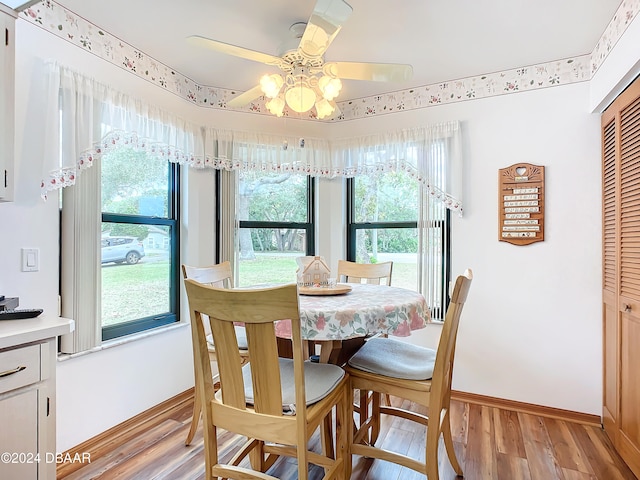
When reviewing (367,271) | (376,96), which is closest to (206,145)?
(376,96)

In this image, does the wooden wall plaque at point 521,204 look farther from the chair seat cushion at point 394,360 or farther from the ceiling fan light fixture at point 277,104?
the ceiling fan light fixture at point 277,104

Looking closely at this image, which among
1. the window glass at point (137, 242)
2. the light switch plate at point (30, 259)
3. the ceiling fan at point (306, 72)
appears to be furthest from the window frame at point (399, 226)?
the light switch plate at point (30, 259)

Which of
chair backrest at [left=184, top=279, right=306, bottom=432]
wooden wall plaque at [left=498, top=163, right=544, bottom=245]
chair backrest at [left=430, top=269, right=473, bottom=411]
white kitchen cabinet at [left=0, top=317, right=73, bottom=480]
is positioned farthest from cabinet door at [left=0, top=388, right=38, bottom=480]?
wooden wall plaque at [left=498, top=163, right=544, bottom=245]

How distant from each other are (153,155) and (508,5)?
7.41 ft

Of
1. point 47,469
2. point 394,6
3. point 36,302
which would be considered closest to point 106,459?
point 47,469

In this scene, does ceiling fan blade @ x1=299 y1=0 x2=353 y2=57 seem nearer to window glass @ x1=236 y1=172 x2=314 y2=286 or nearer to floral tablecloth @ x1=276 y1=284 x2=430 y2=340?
floral tablecloth @ x1=276 y1=284 x2=430 y2=340

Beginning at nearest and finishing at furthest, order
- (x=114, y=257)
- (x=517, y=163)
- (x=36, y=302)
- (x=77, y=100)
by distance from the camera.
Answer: (x=36, y=302), (x=77, y=100), (x=114, y=257), (x=517, y=163)

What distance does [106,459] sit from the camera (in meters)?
1.95

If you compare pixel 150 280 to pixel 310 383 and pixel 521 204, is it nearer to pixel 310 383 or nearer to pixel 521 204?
pixel 310 383

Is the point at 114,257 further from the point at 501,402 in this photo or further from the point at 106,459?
the point at 501,402

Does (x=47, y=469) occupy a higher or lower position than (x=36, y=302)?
lower

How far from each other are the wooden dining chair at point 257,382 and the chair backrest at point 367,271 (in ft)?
3.88

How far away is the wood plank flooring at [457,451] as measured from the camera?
1.85 metres

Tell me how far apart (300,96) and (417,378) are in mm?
1457
